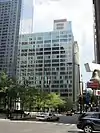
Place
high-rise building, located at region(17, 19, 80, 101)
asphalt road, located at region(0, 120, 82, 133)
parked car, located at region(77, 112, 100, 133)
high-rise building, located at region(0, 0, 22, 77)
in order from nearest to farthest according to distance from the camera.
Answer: parked car, located at region(77, 112, 100, 133) < asphalt road, located at region(0, 120, 82, 133) < high-rise building, located at region(17, 19, 80, 101) < high-rise building, located at region(0, 0, 22, 77)

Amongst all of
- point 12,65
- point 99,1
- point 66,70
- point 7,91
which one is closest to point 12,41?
point 12,65

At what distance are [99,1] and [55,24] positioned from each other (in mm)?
125890

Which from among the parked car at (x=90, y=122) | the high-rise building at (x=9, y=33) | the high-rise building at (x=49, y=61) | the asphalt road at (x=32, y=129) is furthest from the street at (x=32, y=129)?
the high-rise building at (x=9, y=33)

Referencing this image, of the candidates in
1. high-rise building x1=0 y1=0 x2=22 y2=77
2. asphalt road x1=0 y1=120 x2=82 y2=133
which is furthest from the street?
high-rise building x1=0 y1=0 x2=22 y2=77

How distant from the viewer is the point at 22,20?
145 metres

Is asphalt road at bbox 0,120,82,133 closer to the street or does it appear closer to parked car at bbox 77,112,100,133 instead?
the street

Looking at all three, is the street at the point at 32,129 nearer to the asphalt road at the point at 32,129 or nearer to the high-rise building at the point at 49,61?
the asphalt road at the point at 32,129

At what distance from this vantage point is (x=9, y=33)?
130m

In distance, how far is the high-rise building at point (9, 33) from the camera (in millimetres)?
114625

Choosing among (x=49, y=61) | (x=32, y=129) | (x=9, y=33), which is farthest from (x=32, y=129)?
(x=9, y=33)

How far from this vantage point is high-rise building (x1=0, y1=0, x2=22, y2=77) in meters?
115

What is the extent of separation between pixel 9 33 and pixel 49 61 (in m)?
24.4

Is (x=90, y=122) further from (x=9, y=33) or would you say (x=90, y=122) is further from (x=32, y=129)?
(x=9, y=33)

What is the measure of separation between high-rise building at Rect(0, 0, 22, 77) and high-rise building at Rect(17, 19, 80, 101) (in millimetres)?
2820
